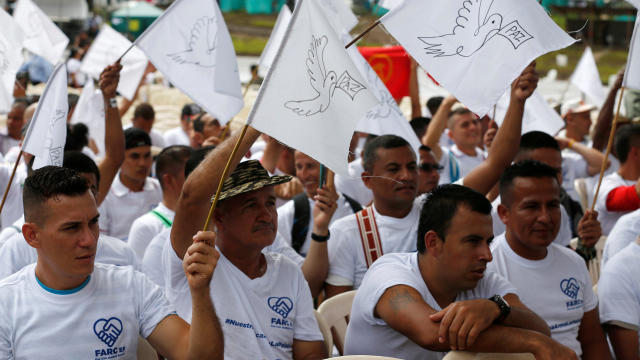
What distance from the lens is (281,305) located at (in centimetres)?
378

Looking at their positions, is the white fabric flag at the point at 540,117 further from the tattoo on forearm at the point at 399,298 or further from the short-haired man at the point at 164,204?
Answer: the tattoo on forearm at the point at 399,298

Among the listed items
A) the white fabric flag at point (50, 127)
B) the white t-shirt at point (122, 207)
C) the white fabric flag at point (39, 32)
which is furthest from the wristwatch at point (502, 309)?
the white fabric flag at point (39, 32)

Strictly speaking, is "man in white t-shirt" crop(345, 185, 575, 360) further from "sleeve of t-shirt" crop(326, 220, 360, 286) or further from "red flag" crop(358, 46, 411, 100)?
"red flag" crop(358, 46, 411, 100)

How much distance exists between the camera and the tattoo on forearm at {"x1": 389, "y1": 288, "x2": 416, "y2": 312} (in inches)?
139

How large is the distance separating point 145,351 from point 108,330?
0.48m

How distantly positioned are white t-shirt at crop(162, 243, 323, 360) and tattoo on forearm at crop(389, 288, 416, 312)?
488mm

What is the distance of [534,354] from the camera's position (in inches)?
133

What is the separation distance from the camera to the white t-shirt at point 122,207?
6273 millimetres

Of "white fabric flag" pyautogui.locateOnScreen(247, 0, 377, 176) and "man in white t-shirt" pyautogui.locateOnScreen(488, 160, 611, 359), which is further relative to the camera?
"man in white t-shirt" pyautogui.locateOnScreen(488, 160, 611, 359)

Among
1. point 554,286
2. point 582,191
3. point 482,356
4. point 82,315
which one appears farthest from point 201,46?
point 582,191

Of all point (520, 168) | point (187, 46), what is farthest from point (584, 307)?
point (187, 46)

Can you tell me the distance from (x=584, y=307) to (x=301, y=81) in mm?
2295

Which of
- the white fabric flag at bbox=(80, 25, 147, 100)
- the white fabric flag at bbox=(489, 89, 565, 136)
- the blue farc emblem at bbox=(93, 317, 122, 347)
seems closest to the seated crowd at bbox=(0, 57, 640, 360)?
the blue farc emblem at bbox=(93, 317, 122, 347)

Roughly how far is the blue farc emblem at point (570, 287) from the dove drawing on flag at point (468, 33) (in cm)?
153
